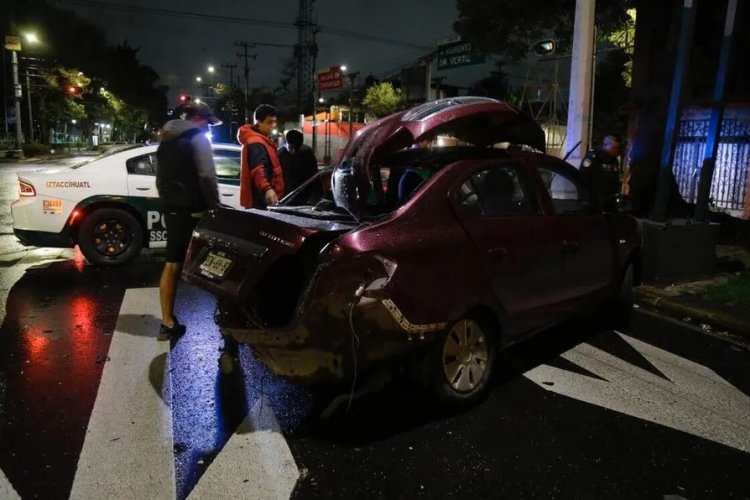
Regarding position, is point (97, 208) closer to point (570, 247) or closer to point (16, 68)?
point (570, 247)

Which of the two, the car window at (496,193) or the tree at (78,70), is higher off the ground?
the tree at (78,70)

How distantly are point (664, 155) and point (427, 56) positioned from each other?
2363 cm

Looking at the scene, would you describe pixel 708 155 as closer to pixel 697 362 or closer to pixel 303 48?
pixel 697 362

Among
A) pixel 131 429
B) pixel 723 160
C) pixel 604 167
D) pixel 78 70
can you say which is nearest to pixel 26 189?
pixel 131 429

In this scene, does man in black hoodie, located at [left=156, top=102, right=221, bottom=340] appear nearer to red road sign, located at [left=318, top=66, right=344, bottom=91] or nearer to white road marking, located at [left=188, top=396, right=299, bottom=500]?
white road marking, located at [left=188, top=396, right=299, bottom=500]

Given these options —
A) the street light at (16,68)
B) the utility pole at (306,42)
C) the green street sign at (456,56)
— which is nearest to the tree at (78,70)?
the street light at (16,68)

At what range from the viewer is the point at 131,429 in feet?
10.8

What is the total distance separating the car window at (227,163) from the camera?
7.79 meters

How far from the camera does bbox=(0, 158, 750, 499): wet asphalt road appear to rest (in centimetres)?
283

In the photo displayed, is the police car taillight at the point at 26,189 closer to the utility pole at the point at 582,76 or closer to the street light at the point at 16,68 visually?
the utility pole at the point at 582,76

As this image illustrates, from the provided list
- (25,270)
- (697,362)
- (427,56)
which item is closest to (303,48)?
(427,56)

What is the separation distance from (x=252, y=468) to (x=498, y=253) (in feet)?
6.13

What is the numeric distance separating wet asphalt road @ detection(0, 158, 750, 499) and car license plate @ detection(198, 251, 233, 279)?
2.60ft

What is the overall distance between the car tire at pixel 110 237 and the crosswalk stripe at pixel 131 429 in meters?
2.59
